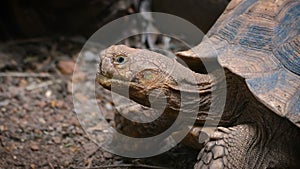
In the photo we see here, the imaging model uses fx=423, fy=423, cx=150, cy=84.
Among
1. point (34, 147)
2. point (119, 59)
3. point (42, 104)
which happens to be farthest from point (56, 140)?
point (119, 59)

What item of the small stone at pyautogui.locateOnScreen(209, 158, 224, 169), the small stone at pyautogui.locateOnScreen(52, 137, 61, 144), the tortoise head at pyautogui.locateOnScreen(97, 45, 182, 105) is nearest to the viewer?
the small stone at pyautogui.locateOnScreen(209, 158, 224, 169)

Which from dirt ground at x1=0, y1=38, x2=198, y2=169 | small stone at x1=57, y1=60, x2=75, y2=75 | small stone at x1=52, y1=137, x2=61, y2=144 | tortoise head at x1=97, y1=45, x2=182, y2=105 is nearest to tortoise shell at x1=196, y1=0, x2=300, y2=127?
tortoise head at x1=97, y1=45, x2=182, y2=105

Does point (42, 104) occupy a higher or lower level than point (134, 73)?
lower

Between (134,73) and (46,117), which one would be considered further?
(46,117)

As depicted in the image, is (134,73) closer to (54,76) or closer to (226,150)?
(226,150)

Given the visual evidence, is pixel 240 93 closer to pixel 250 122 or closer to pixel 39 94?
pixel 250 122

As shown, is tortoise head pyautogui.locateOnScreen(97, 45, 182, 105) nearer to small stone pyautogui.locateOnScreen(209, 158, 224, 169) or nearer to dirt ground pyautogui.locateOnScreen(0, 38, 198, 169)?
small stone pyautogui.locateOnScreen(209, 158, 224, 169)

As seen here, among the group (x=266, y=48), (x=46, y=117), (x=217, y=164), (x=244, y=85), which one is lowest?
(x=46, y=117)

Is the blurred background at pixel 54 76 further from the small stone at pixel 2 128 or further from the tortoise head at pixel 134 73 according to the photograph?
the tortoise head at pixel 134 73
